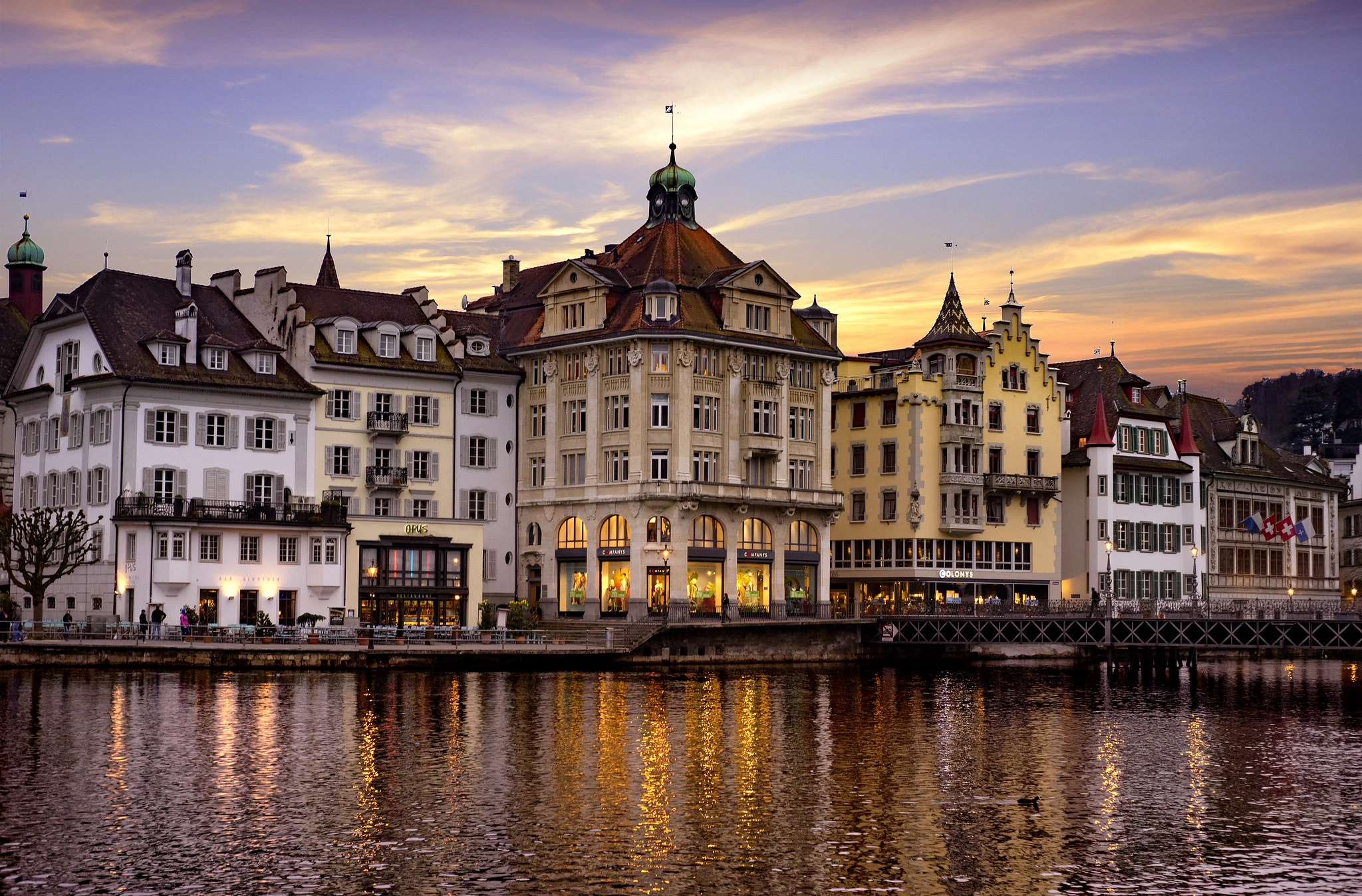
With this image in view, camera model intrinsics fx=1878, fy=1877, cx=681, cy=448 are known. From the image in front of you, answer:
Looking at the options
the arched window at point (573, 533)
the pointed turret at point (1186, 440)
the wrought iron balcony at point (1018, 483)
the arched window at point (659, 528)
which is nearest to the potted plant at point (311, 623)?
the arched window at point (573, 533)

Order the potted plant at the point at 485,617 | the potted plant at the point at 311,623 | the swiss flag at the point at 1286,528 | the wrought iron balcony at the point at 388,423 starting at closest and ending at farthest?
the potted plant at the point at 311,623
the potted plant at the point at 485,617
the wrought iron balcony at the point at 388,423
the swiss flag at the point at 1286,528

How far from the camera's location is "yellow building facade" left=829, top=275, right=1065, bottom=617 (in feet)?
394

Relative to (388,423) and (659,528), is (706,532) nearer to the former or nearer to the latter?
(659,528)

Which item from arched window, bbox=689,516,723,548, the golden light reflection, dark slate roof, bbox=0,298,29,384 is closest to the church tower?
dark slate roof, bbox=0,298,29,384

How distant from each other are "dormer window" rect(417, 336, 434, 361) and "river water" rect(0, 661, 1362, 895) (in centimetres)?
3446

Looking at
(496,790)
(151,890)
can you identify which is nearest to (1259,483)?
(496,790)

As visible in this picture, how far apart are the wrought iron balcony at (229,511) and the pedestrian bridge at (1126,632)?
33654 mm

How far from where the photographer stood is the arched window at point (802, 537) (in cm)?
11525

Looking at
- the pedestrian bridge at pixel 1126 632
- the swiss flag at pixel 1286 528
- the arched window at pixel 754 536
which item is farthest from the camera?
the swiss flag at pixel 1286 528

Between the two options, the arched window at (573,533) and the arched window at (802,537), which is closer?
the arched window at (573,533)

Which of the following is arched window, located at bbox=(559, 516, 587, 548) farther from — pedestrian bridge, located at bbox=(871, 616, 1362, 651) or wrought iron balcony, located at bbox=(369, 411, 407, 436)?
pedestrian bridge, located at bbox=(871, 616, 1362, 651)

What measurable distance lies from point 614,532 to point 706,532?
5439 millimetres

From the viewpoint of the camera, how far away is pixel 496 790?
4625 centimetres

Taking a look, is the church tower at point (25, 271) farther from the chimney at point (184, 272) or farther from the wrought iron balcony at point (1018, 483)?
the wrought iron balcony at point (1018, 483)
